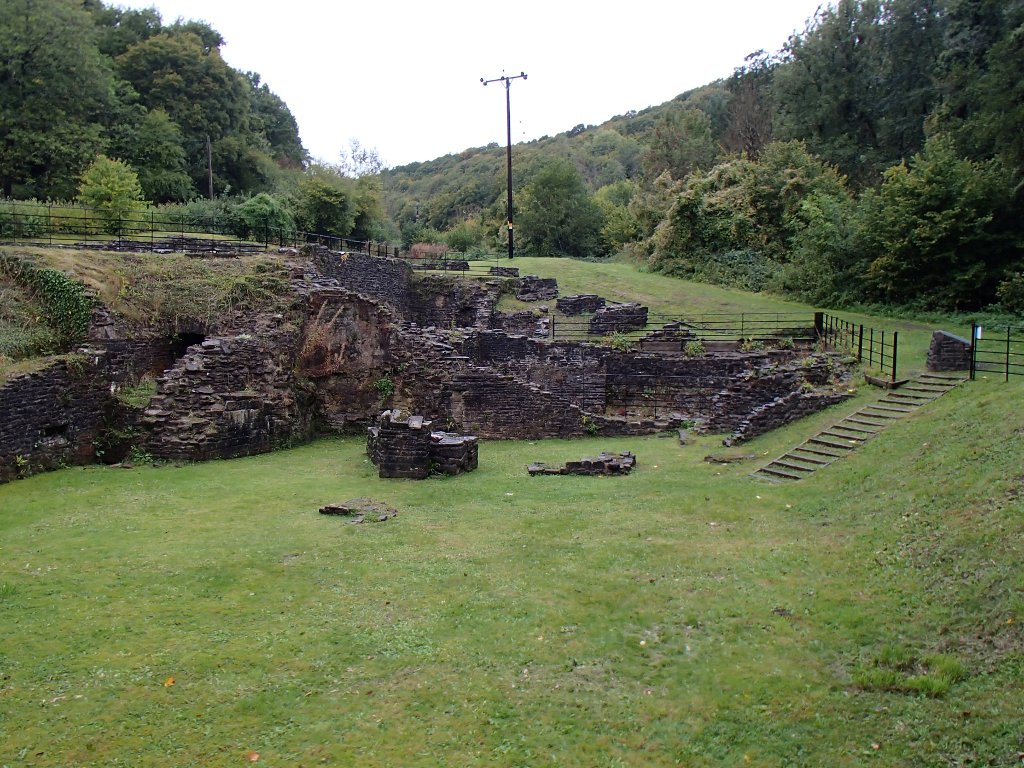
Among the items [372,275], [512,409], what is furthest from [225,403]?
[372,275]

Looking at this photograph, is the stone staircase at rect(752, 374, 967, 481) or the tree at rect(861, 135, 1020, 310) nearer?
the stone staircase at rect(752, 374, 967, 481)

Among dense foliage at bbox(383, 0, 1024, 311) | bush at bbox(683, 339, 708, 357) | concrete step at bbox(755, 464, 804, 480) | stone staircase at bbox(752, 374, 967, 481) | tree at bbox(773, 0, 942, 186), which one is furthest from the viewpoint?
tree at bbox(773, 0, 942, 186)

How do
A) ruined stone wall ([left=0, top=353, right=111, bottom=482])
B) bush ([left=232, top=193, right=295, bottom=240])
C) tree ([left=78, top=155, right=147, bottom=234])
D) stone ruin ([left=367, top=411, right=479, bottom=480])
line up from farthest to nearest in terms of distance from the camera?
bush ([left=232, top=193, right=295, bottom=240]) → tree ([left=78, top=155, right=147, bottom=234]) → stone ruin ([left=367, top=411, right=479, bottom=480]) → ruined stone wall ([left=0, top=353, right=111, bottom=482])

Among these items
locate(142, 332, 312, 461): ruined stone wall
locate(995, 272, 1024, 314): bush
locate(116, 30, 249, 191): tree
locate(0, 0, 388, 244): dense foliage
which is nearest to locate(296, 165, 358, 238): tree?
locate(0, 0, 388, 244): dense foliage

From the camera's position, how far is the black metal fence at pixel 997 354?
14281 millimetres

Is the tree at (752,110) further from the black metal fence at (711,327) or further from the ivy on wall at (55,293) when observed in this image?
the ivy on wall at (55,293)

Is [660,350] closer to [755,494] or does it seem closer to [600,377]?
[600,377]

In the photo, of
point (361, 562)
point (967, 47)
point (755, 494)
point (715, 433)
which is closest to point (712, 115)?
point (967, 47)

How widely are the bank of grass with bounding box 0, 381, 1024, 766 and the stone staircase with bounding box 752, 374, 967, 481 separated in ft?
3.24

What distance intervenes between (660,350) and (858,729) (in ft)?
61.2

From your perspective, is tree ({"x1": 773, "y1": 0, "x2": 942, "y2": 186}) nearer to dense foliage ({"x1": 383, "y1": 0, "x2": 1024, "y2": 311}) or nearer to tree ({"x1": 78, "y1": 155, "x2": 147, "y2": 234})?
dense foliage ({"x1": 383, "y1": 0, "x2": 1024, "y2": 311})

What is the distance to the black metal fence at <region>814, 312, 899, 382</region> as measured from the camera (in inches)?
A: 728

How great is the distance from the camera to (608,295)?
1316 inches

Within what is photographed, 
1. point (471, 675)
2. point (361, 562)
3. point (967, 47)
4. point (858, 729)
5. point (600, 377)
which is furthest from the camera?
point (967, 47)
